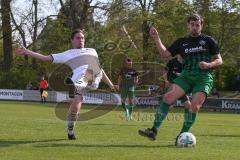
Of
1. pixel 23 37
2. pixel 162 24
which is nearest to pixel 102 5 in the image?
pixel 162 24

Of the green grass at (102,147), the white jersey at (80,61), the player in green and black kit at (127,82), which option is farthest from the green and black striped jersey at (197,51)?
the player in green and black kit at (127,82)

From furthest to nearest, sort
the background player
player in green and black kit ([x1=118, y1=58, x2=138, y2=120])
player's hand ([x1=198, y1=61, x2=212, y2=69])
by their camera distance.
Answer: the background player, player in green and black kit ([x1=118, y1=58, x2=138, y2=120]), player's hand ([x1=198, y1=61, x2=212, y2=69])

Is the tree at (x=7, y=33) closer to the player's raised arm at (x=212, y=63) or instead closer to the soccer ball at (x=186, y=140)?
the player's raised arm at (x=212, y=63)

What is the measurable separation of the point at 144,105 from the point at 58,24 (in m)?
21.4

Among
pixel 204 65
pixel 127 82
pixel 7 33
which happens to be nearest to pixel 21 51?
pixel 204 65

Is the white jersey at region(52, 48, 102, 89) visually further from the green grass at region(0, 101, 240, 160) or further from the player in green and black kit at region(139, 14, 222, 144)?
the player in green and black kit at region(139, 14, 222, 144)

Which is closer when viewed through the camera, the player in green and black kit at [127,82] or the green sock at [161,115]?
the green sock at [161,115]

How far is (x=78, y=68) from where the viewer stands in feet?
35.0

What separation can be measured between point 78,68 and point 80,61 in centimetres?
16

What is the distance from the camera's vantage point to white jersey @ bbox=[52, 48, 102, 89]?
10211mm

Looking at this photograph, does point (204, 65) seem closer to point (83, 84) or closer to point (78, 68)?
point (83, 84)

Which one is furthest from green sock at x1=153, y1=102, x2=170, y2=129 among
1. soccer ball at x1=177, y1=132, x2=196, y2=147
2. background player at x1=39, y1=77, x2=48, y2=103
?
background player at x1=39, y1=77, x2=48, y2=103

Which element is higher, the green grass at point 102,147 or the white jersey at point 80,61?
the white jersey at point 80,61

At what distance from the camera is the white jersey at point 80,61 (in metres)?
10.2
